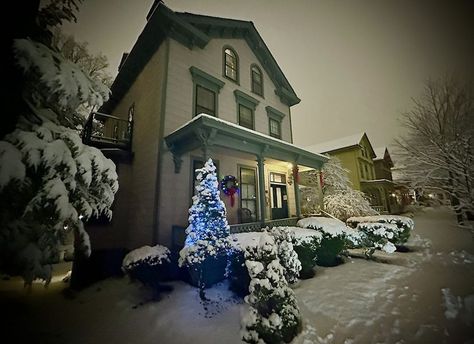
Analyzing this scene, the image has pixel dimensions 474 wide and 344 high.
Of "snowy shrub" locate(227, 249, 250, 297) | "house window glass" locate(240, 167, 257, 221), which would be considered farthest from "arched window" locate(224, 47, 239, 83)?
"snowy shrub" locate(227, 249, 250, 297)

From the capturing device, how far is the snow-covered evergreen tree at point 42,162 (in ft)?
8.21

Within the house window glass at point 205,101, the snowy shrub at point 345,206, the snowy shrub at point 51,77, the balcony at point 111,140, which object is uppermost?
the house window glass at point 205,101

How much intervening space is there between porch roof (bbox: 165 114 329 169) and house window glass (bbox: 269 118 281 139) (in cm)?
324

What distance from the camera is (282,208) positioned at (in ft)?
42.3

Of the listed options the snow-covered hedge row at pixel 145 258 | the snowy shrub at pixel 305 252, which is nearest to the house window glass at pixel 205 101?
the snow-covered hedge row at pixel 145 258

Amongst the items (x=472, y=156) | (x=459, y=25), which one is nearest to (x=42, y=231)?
(x=472, y=156)

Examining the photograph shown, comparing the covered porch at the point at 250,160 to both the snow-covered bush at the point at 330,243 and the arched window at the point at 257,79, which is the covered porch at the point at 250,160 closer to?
the snow-covered bush at the point at 330,243

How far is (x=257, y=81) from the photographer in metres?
13.0

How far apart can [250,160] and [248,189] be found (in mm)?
1566

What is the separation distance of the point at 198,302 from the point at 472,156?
914 centimetres

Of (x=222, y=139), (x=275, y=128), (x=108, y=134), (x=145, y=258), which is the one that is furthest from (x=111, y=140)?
(x=275, y=128)

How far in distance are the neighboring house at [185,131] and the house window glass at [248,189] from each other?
5 centimetres

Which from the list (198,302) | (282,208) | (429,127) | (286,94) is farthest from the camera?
(286,94)

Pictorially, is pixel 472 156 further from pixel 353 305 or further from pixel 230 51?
pixel 230 51
